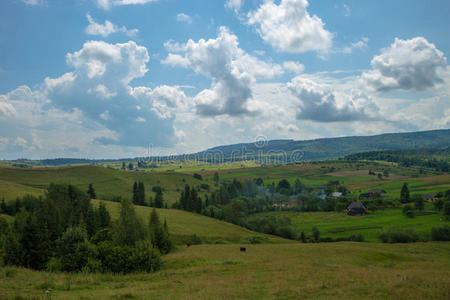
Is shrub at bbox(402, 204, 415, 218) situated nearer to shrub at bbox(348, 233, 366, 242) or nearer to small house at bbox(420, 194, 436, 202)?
shrub at bbox(348, 233, 366, 242)

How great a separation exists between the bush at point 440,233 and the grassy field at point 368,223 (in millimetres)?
2030

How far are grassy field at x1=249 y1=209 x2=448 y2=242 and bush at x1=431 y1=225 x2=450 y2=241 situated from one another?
2030mm

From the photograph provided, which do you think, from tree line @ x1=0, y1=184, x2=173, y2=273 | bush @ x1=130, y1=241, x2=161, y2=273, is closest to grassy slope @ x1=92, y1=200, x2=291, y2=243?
tree line @ x1=0, y1=184, x2=173, y2=273

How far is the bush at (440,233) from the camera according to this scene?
76.5m

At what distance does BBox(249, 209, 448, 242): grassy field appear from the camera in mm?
88000

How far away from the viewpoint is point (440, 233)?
253 ft

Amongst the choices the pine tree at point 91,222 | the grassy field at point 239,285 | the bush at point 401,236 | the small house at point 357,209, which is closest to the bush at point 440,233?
the bush at point 401,236

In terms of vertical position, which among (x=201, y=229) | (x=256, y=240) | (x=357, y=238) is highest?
(x=201, y=229)

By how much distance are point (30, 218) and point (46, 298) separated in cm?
3344

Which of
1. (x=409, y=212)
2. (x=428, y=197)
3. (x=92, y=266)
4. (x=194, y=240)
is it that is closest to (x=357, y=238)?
(x=409, y=212)

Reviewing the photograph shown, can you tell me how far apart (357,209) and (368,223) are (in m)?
24.6

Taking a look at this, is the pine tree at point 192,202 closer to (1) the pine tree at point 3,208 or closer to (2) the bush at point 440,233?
(1) the pine tree at point 3,208

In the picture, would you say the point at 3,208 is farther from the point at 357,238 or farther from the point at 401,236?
the point at 401,236

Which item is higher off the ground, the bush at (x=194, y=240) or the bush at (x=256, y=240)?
the bush at (x=194, y=240)
